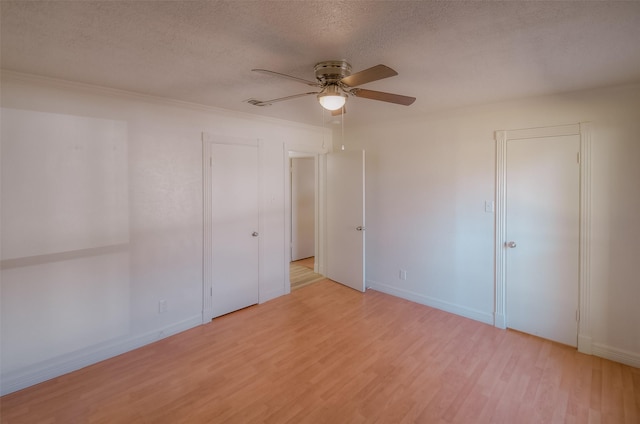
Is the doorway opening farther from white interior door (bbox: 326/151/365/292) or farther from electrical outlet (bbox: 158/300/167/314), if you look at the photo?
electrical outlet (bbox: 158/300/167/314)

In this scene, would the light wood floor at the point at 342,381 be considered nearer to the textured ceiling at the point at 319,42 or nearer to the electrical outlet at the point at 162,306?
the electrical outlet at the point at 162,306

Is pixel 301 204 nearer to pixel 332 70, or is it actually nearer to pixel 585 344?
pixel 332 70

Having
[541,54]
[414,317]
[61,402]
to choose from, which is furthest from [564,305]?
[61,402]

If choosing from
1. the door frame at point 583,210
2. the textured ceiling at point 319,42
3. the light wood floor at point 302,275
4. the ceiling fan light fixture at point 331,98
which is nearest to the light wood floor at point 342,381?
the door frame at point 583,210

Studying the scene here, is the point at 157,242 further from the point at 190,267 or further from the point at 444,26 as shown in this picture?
the point at 444,26

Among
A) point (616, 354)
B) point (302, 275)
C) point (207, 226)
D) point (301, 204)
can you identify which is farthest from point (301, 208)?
point (616, 354)

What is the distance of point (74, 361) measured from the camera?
7.98ft

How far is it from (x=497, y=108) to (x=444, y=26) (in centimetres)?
187

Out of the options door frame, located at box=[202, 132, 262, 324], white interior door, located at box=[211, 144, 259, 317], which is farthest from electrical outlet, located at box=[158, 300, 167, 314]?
white interior door, located at box=[211, 144, 259, 317]

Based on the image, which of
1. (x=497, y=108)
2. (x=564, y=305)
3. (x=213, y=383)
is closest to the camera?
(x=213, y=383)

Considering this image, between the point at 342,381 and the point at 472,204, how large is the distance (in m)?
2.30

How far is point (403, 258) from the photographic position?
152 inches

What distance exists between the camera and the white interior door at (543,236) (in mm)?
2668

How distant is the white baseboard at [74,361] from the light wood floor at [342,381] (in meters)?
0.07
